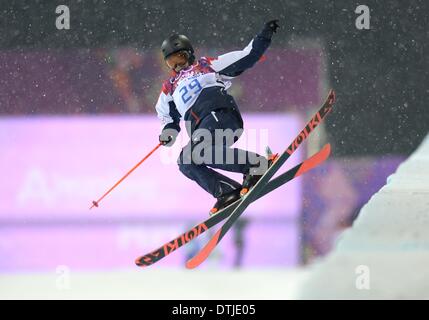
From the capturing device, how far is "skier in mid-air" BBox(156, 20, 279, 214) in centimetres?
491

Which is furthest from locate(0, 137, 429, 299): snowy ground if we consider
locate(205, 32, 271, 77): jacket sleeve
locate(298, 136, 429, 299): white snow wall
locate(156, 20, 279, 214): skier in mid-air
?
locate(205, 32, 271, 77): jacket sleeve

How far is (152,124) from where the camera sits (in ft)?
30.9

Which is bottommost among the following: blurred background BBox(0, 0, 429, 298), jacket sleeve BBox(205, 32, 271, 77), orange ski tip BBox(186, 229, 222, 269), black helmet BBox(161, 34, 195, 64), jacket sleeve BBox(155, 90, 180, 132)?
orange ski tip BBox(186, 229, 222, 269)

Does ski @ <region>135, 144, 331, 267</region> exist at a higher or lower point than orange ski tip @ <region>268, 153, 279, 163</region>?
lower

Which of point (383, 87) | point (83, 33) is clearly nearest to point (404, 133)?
point (383, 87)

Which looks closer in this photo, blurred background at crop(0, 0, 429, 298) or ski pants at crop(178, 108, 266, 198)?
ski pants at crop(178, 108, 266, 198)

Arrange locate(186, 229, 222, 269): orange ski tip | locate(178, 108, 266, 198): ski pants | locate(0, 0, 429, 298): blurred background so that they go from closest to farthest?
locate(178, 108, 266, 198): ski pants < locate(186, 229, 222, 269): orange ski tip < locate(0, 0, 429, 298): blurred background

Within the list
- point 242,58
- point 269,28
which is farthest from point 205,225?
point 269,28

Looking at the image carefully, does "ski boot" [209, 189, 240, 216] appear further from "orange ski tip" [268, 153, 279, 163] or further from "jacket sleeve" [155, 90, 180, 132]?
"jacket sleeve" [155, 90, 180, 132]

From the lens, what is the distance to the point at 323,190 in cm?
955

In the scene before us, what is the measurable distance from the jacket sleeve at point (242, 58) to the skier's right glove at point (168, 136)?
47cm

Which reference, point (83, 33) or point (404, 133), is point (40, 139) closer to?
point (83, 33)

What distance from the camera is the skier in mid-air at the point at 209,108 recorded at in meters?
4.91

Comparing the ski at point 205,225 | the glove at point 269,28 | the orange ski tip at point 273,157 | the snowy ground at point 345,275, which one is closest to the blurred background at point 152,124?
the snowy ground at point 345,275
